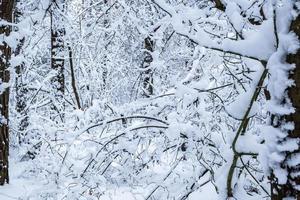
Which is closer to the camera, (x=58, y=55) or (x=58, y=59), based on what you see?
(x=58, y=55)

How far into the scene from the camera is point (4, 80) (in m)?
6.91

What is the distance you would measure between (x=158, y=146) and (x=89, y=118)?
0.87 m

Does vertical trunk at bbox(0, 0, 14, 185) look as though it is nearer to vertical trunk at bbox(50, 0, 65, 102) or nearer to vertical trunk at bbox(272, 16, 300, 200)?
vertical trunk at bbox(50, 0, 65, 102)

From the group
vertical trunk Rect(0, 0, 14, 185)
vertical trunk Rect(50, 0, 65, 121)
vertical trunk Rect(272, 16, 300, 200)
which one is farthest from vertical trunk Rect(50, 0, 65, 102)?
vertical trunk Rect(272, 16, 300, 200)

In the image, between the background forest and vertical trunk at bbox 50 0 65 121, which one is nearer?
the background forest

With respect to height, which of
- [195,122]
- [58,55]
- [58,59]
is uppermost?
[58,55]

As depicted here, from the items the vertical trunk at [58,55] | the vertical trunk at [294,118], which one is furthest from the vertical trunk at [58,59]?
the vertical trunk at [294,118]

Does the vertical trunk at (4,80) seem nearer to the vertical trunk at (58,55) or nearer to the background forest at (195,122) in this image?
the background forest at (195,122)

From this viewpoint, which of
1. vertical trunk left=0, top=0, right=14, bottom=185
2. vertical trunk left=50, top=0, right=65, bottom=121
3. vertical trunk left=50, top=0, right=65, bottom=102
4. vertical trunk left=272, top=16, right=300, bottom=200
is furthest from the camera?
vertical trunk left=50, top=0, right=65, bottom=102

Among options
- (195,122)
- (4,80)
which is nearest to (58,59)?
(4,80)

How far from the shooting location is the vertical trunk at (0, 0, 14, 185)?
664 cm

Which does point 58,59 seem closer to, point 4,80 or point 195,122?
point 4,80

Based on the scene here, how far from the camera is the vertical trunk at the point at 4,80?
664cm

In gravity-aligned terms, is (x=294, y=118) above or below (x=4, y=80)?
above
